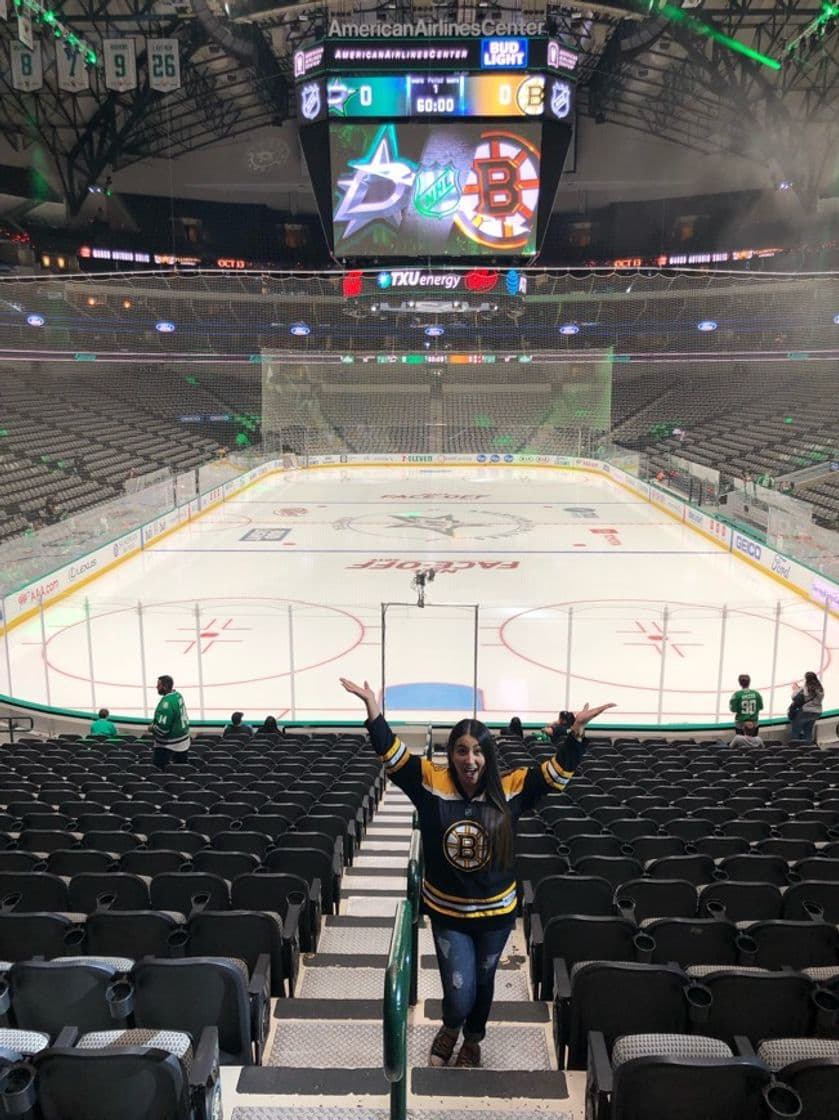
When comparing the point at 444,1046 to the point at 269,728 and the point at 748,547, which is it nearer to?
the point at 269,728

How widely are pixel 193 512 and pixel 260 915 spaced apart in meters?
25.5

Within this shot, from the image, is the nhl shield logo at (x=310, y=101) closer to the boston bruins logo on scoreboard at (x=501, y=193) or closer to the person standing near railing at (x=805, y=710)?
the boston bruins logo on scoreboard at (x=501, y=193)

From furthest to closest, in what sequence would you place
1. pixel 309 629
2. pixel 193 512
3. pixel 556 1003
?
Answer: pixel 193 512
pixel 309 629
pixel 556 1003

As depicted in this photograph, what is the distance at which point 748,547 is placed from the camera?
813 inches

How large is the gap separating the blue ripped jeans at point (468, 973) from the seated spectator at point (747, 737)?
738 cm

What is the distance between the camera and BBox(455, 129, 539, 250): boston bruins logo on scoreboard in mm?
21047

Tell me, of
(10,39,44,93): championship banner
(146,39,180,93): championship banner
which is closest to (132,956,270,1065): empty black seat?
(10,39,44,93): championship banner

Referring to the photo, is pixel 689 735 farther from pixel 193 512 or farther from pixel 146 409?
pixel 146 409

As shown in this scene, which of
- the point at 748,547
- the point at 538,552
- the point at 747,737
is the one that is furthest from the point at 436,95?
the point at 747,737

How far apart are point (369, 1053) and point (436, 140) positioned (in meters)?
22.0

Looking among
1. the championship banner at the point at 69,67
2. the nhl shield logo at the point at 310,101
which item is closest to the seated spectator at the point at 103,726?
the nhl shield logo at the point at 310,101

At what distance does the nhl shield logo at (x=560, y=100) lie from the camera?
20.2m

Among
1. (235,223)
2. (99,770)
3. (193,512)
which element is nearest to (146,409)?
(193,512)

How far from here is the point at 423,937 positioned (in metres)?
4.35
